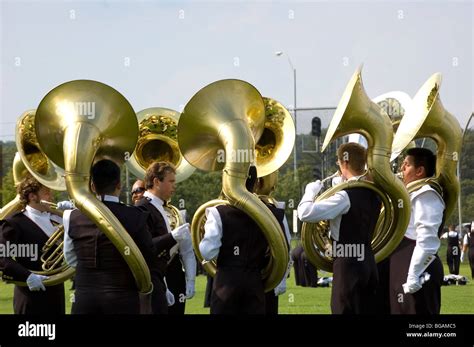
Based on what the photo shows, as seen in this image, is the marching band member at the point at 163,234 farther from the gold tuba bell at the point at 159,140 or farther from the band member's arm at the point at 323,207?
the gold tuba bell at the point at 159,140

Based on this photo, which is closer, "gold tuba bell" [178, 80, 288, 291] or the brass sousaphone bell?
"gold tuba bell" [178, 80, 288, 291]

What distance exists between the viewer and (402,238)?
295 inches

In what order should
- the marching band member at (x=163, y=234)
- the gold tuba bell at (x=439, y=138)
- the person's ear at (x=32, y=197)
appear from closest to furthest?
the marching band member at (x=163, y=234)
the gold tuba bell at (x=439, y=138)
the person's ear at (x=32, y=197)

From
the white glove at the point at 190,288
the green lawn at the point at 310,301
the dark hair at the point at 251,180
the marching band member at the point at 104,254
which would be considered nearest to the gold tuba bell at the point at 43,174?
the white glove at the point at 190,288

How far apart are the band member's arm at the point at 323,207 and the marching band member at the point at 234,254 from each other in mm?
437

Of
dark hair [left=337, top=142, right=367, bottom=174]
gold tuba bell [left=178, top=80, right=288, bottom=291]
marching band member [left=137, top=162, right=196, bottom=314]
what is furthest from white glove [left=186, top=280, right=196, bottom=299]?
dark hair [left=337, top=142, right=367, bottom=174]

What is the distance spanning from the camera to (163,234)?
295 inches

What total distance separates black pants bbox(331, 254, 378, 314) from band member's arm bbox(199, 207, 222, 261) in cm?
107

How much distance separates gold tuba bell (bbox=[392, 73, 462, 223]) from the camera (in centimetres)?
774

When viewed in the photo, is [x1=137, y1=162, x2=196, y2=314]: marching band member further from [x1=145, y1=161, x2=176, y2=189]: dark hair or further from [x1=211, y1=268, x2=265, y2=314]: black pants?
[x1=211, y1=268, x2=265, y2=314]: black pants

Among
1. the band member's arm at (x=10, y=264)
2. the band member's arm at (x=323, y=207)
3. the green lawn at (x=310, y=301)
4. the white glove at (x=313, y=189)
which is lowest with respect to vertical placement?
the green lawn at (x=310, y=301)

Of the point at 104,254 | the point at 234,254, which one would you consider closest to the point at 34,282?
the point at 104,254

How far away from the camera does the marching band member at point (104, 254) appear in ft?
20.4

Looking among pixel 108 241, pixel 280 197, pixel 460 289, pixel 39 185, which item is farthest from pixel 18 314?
pixel 280 197
